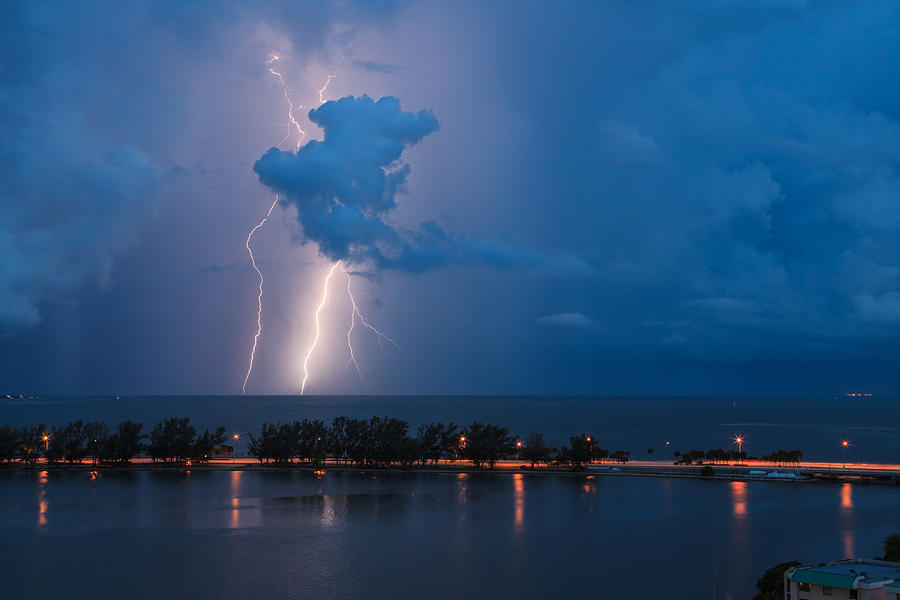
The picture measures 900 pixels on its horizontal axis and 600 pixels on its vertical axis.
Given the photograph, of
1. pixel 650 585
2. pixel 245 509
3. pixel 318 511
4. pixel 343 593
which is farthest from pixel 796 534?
pixel 245 509

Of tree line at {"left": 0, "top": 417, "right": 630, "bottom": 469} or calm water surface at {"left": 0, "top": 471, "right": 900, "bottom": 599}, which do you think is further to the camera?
tree line at {"left": 0, "top": 417, "right": 630, "bottom": 469}

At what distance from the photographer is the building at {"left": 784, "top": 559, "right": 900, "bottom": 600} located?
24.7 metres

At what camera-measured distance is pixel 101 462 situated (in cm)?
8438

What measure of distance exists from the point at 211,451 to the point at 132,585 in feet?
162

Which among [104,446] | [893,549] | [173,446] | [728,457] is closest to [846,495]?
[728,457]

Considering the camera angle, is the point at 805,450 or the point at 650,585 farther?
the point at 805,450

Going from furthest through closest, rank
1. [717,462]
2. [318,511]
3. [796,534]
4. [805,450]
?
1. [805,450]
2. [717,462]
3. [318,511]
4. [796,534]

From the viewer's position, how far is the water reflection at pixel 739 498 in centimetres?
5678

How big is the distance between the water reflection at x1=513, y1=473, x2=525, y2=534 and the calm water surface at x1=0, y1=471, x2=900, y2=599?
0.27 metres

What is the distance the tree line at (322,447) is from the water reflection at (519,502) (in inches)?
237

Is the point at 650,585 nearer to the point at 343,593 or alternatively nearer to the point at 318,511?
the point at 343,593

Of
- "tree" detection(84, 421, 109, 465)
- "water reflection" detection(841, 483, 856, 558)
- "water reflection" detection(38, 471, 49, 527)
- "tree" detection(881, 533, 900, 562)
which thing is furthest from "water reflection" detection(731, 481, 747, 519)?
"tree" detection(84, 421, 109, 465)

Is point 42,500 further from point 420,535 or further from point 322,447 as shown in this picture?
point 420,535

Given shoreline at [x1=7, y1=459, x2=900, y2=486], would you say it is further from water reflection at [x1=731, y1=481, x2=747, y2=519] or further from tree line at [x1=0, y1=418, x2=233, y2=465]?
water reflection at [x1=731, y1=481, x2=747, y2=519]
